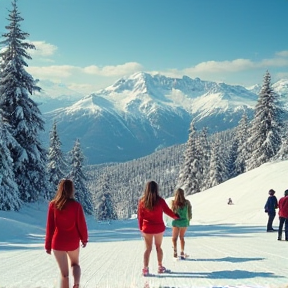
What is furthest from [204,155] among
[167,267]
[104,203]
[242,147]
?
[167,267]

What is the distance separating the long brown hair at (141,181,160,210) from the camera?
661 cm

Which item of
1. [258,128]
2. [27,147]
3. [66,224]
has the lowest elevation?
[66,224]

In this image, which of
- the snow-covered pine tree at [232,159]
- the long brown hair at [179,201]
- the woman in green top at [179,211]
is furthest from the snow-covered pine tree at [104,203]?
the long brown hair at [179,201]

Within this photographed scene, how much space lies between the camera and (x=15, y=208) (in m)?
21.9

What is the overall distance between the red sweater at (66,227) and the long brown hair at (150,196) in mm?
1518

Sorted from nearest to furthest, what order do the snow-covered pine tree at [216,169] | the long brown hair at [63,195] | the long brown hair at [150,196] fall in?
1. the long brown hair at [63,195]
2. the long brown hair at [150,196]
3. the snow-covered pine tree at [216,169]

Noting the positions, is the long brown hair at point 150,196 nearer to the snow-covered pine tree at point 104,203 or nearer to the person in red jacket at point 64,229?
the person in red jacket at point 64,229

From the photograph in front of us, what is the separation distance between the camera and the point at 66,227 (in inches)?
213

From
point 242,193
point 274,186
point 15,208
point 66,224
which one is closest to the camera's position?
point 66,224

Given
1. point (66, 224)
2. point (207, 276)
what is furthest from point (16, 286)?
point (207, 276)

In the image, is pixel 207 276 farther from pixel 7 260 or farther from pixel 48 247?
pixel 7 260

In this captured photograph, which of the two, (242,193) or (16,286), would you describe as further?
(242,193)

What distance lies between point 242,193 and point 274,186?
3287 millimetres

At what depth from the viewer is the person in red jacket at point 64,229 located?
5.38 m
